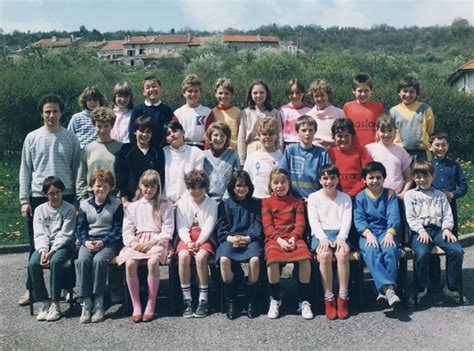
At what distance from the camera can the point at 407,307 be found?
18.2 ft

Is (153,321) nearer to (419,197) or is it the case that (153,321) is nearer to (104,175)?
(104,175)

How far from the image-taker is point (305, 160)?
19.6 ft

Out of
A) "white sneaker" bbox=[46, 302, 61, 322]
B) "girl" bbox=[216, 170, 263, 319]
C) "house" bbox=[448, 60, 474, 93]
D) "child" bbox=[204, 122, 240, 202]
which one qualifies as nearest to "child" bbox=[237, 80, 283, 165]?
"child" bbox=[204, 122, 240, 202]

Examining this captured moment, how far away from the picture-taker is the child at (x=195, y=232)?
5.44 meters

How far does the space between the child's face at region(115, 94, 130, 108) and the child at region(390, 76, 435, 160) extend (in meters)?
3.26

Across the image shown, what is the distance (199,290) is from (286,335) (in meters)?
1.10

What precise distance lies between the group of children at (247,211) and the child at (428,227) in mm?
12

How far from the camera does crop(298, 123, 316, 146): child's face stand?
5.96 meters

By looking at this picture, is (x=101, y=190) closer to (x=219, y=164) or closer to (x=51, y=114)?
(x=51, y=114)

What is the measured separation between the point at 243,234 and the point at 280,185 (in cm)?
61

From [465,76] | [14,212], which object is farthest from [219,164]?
[465,76]

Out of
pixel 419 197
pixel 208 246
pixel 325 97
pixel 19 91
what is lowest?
pixel 208 246

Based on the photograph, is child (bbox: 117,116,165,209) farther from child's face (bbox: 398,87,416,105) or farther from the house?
the house

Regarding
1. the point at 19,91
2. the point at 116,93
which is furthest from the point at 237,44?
the point at 116,93
